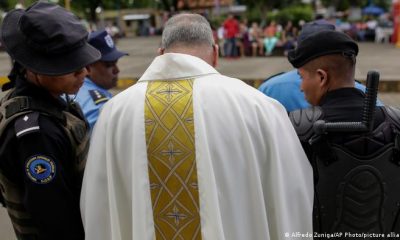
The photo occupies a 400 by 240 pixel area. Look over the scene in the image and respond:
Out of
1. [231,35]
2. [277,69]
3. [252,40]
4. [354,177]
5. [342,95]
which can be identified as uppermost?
[342,95]

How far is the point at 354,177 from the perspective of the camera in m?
1.82

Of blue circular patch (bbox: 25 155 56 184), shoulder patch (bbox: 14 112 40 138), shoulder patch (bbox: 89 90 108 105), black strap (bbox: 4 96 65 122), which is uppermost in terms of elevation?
black strap (bbox: 4 96 65 122)

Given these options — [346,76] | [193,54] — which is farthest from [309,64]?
[193,54]

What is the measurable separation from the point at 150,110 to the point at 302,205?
674mm

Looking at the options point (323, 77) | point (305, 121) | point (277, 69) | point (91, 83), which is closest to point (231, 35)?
point (277, 69)

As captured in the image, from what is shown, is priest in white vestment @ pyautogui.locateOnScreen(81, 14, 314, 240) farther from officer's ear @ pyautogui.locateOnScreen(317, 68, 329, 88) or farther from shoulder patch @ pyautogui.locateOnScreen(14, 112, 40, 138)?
officer's ear @ pyautogui.locateOnScreen(317, 68, 329, 88)

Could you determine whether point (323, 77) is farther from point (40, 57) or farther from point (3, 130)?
point (3, 130)

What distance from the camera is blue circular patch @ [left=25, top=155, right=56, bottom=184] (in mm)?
1641

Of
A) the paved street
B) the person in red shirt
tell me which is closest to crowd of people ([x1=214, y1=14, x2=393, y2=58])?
the person in red shirt

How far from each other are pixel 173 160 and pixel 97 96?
1.49 meters

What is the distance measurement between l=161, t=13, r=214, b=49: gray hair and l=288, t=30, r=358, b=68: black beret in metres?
0.47

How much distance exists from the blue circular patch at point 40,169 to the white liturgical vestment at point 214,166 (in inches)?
5.2

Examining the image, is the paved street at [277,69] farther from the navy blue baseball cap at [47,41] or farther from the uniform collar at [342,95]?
the navy blue baseball cap at [47,41]

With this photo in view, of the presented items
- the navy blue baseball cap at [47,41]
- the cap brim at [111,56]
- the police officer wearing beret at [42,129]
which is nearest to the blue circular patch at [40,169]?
the police officer wearing beret at [42,129]
